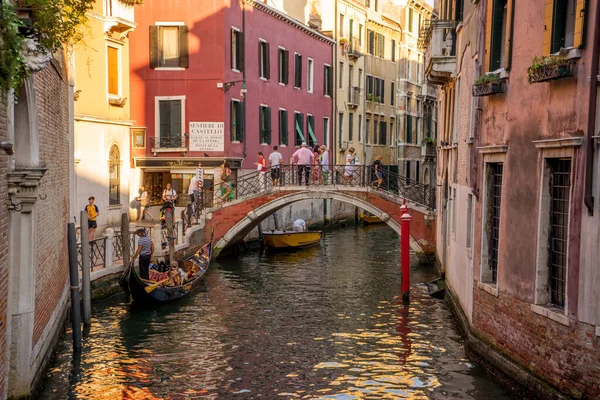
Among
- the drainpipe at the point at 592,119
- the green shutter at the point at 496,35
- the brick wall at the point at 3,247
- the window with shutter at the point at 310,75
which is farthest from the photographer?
the window with shutter at the point at 310,75

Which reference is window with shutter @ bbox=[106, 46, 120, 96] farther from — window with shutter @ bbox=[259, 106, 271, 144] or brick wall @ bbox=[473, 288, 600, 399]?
brick wall @ bbox=[473, 288, 600, 399]

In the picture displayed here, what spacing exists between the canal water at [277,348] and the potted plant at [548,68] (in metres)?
3.32

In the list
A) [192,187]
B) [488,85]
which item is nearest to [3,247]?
[488,85]

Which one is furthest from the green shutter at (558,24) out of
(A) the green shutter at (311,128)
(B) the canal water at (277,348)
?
(A) the green shutter at (311,128)

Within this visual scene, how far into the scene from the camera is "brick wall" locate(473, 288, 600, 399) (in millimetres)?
7766

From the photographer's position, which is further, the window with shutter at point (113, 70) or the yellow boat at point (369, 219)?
the yellow boat at point (369, 219)

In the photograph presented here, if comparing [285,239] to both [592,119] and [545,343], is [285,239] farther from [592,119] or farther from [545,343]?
[592,119]

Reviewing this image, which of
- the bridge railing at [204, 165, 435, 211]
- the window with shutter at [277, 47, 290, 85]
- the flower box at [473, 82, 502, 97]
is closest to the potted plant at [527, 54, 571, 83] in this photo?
the flower box at [473, 82, 502, 97]

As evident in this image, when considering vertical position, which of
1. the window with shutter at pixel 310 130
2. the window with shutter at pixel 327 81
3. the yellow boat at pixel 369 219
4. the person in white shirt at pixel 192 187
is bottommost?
the yellow boat at pixel 369 219

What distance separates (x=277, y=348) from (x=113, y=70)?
11.8 metres

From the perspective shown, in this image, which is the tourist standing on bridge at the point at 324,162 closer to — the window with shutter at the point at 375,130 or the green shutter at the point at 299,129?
the green shutter at the point at 299,129

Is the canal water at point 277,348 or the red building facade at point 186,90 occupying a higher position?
the red building facade at point 186,90

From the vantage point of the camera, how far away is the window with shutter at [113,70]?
886 inches

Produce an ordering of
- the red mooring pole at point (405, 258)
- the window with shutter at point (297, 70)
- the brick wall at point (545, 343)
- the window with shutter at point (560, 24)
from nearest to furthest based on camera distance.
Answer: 1. the brick wall at point (545, 343)
2. the window with shutter at point (560, 24)
3. the red mooring pole at point (405, 258)
4. the window with shutter at point (297, 70)
